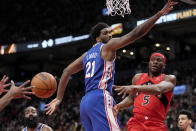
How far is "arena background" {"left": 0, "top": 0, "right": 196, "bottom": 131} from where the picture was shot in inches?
527

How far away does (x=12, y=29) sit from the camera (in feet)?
73.4

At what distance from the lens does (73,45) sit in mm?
17203

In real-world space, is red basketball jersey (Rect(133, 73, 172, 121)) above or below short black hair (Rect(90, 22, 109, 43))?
below

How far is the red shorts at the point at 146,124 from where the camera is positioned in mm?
3938

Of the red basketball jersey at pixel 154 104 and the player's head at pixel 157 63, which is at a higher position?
the player's head at pixel 157 63

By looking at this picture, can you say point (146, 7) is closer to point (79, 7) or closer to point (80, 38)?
point (80, 38)

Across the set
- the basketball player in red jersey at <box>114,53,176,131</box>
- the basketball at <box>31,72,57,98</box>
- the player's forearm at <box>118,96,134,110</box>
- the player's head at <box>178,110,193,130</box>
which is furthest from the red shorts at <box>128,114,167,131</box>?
the basketball at <box>31,72,57,98</box>

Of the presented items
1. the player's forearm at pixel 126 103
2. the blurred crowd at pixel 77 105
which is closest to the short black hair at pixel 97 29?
the player's forearm at pixel 126 103

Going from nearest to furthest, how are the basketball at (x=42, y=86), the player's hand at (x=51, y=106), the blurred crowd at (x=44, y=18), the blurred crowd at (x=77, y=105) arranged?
1. the player's hand at (x=51, y=106)
2. the basketball at (x=42, y=86)
3. the blurred crowd at (x=77, y=105)
4. the blurred crowd at (x=44, y=18)

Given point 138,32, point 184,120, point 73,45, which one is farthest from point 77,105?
point 138,32

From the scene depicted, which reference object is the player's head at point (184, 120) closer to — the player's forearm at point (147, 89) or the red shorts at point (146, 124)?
the red shorts at point (146, 124)

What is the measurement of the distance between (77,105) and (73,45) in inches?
128

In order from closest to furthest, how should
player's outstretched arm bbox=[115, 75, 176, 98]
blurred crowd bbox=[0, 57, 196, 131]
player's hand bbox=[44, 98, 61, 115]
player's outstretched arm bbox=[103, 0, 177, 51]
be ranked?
player's outstretched arm bbox=[115, 75, 176, 98], player's outstretched arm bbox=[103, 0, 177, 51], player's hand bbox=[44, 98, 61, 115], blurred crowd bbox=[0, 57, 196, 131]

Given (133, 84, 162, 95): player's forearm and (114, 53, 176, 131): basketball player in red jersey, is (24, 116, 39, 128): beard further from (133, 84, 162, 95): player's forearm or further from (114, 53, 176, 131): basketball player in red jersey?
(133, 84, 162, 95): player's forearm
